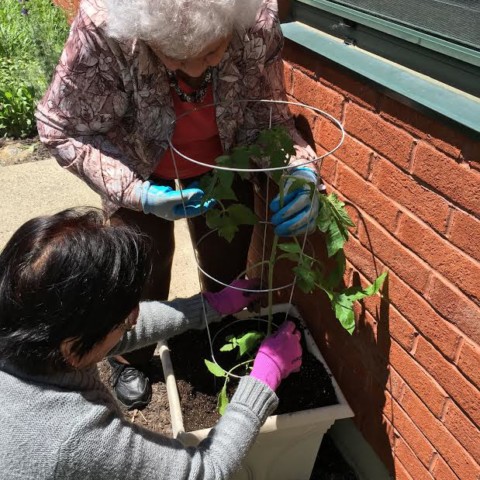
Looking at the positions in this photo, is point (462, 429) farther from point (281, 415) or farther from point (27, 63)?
point (27, 63)

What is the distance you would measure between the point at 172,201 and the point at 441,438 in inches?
40.7

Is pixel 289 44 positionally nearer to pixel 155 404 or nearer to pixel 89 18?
pixel 89 18

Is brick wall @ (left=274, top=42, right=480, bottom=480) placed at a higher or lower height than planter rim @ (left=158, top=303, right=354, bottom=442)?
higher

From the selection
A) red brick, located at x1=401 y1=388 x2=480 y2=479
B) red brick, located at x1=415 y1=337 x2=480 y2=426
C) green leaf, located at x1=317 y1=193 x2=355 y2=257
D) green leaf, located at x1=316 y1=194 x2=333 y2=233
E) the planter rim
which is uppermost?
green leaf, located at x1=316 y1=194 x2=333 y2=233

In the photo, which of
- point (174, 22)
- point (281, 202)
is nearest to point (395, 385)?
point (281, 202)

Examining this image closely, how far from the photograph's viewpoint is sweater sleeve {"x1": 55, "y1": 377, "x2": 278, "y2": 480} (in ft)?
3.82

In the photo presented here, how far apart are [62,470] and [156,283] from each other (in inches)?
43.9

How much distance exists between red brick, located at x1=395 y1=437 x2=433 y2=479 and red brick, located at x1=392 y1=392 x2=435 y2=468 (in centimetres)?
2

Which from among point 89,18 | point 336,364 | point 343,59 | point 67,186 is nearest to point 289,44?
point 343,59

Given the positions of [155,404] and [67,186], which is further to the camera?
[67,186]

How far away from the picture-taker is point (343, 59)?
1595mm

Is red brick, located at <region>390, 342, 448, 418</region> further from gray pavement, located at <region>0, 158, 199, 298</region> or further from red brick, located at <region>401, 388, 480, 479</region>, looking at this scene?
gray pavement, located at <region>0, 158, 199, 298</region>

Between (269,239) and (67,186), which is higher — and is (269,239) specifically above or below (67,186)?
above

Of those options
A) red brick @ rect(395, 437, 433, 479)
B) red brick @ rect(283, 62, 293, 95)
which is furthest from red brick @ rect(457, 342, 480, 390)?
red brick @ rect(283, 62, 293, 95)
